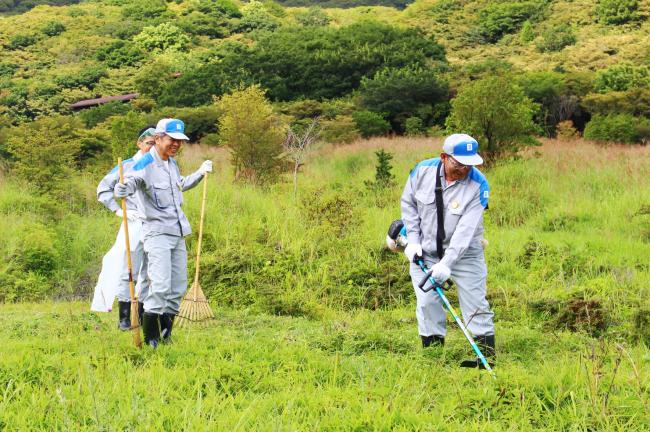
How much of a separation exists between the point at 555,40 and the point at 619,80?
43.2 feet

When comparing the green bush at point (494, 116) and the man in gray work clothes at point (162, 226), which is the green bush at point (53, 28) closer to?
the green bush at point (494, 116)

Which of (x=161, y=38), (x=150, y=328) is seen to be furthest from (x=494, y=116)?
(x=161, y=38)

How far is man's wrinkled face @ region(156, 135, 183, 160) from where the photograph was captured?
6.34m

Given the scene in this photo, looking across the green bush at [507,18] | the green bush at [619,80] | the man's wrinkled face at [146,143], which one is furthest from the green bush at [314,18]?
the man's wrinkled face at [146,143]

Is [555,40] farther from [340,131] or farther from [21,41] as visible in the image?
[21,41]

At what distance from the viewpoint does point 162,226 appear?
623 cm

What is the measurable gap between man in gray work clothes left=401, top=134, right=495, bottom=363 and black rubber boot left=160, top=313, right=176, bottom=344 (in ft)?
6.75

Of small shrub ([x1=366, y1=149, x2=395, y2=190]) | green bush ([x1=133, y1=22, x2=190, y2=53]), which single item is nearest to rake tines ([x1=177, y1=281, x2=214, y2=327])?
small shrub ([x1=366, y1=149, x2=395, y2=190])

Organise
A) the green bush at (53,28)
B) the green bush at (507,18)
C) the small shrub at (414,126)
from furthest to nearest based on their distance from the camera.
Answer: the green bush at (53,28), the green bush at (507,18), the small shrub at (414,126)

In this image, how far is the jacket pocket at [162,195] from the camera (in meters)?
6.29

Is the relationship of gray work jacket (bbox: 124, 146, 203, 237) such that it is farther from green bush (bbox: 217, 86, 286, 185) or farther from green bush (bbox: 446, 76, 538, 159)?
green bush (bbox: 446, 76, 538, 159)

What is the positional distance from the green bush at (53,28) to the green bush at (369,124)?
1241 inches

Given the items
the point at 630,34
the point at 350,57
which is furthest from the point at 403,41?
the point at 630,34

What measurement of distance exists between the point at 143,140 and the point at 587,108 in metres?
17.3
